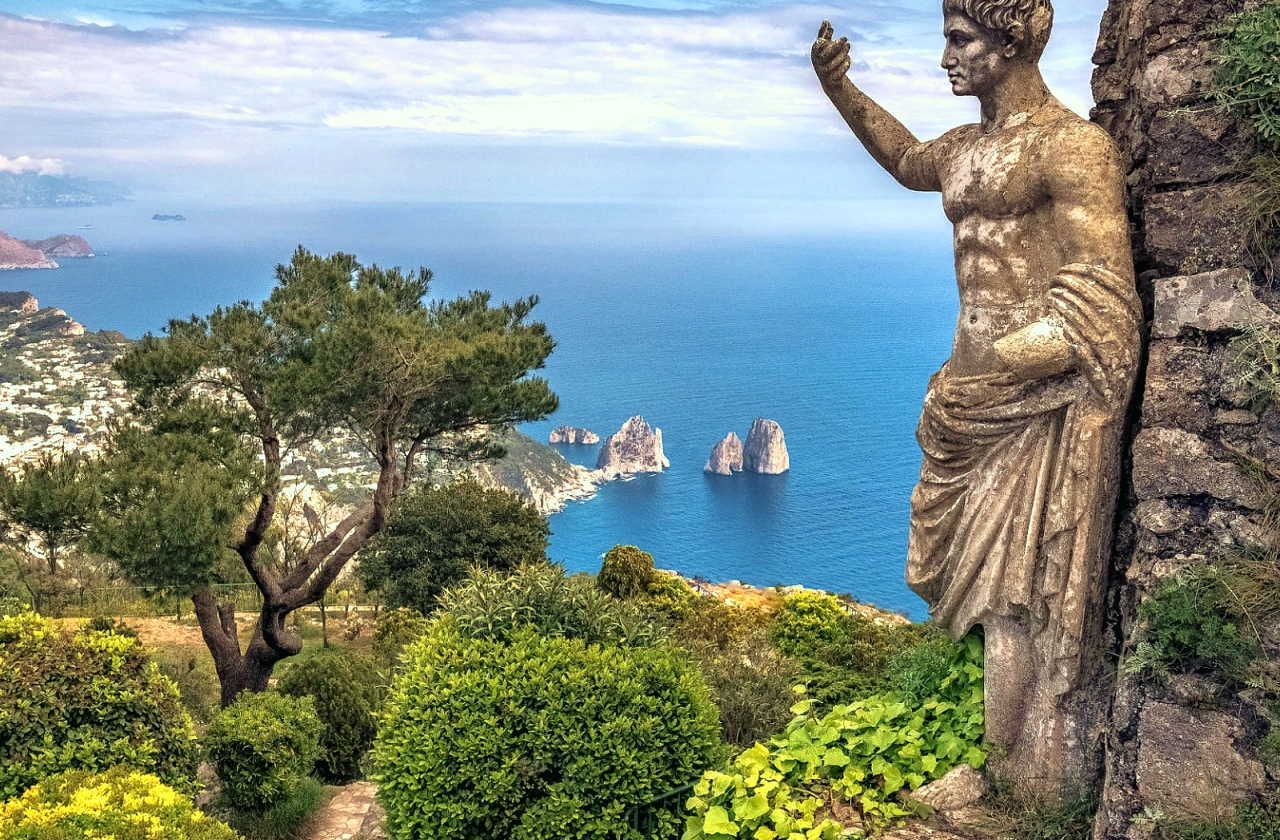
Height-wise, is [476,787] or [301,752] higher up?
[476,787]

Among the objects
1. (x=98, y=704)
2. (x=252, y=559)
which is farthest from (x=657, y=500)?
(x=98, y=704)

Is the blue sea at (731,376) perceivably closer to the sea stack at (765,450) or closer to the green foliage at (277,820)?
the sea stack at (765,450)

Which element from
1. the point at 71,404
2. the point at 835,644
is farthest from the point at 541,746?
the point at 71,404

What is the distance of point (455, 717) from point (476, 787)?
0.45 meters

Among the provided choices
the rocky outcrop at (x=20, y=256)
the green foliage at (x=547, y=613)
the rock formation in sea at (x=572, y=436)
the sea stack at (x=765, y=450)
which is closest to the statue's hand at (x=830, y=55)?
the green foliage at (x=547, y=613)

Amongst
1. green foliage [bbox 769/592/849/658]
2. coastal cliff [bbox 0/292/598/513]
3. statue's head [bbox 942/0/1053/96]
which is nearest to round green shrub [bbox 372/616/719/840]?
statue's head [bbox 942/0/1053/96]

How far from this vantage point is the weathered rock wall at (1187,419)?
15.1ft

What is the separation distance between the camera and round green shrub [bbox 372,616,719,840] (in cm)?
645

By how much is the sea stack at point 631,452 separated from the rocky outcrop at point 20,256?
101 m

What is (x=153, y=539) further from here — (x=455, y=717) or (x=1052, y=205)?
(x=1052, y=205)

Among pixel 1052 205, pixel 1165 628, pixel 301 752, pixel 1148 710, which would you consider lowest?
pixel 301 752

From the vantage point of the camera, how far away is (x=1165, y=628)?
15.4 feet

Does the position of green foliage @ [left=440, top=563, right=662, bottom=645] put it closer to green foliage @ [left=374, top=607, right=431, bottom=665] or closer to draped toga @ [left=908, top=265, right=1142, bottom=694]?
draped toga @ [left=908, top=265, right=1142, bottom=694]

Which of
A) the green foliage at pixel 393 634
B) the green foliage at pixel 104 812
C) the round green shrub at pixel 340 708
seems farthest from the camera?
the green foliage at pixel 393 634
